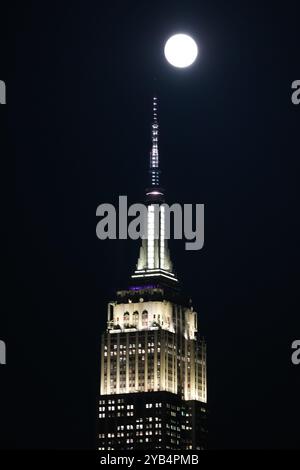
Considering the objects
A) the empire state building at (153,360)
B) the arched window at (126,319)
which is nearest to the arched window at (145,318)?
the empire state building at (153,360)

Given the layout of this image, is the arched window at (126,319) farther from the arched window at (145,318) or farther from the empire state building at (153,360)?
the arched window at (145,318)

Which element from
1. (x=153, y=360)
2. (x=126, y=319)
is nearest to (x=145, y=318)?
(x=126, y=319)

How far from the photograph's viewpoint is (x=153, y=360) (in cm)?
18612

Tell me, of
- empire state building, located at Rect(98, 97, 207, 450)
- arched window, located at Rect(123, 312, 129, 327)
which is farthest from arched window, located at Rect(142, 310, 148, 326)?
arched window, located at Rect(123, 312, 129, 327)

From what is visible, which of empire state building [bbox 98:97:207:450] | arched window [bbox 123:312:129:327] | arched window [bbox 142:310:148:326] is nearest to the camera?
empire state building [bbox 98:97:207:450]

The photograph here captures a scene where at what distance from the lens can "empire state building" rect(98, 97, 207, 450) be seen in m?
181

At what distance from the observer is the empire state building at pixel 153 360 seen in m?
181

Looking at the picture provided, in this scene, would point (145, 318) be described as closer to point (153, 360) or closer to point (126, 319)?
point (126, 319)

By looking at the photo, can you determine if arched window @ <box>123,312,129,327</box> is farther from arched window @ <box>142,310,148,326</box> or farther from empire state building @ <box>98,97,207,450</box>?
arched window @ <box>142,310,148,326</box>

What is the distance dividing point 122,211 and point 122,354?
26.7 m

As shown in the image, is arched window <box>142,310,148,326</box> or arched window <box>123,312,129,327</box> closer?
arched window <box>142,310,148,326</box>
